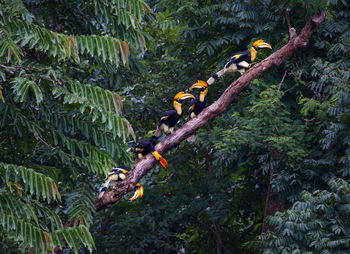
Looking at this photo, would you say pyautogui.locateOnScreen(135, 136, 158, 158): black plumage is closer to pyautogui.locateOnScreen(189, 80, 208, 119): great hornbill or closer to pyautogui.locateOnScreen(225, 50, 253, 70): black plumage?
pyautogui.locateOnScreen(189, 80, 208, 119): great hornbill

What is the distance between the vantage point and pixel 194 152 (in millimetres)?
9789

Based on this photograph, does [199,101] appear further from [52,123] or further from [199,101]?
[52,123]

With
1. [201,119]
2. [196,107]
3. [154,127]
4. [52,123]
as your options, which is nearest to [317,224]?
[201,119]

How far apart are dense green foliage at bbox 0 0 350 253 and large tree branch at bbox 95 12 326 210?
0.66ft

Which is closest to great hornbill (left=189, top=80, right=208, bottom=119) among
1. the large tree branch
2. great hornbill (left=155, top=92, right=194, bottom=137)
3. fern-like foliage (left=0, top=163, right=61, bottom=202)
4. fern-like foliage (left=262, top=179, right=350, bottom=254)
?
great hornbill (left=155, top=92, right=194, bottom=137)

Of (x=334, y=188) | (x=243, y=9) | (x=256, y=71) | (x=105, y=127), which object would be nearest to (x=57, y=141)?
(x=105, y=127)

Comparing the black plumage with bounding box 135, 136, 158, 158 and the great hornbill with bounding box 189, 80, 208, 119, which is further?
the great hornbill with bounding box 189, 80, 208, 119

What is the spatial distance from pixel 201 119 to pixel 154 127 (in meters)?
3.81

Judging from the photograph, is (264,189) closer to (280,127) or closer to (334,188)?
(280,127)

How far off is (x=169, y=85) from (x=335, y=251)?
4.66 m

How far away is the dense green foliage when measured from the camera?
574 centimetres

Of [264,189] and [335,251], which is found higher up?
[335,251]

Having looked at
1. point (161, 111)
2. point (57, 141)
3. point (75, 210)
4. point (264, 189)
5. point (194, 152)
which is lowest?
point (264, 189)

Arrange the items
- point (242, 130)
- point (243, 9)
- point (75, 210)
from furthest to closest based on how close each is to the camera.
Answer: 1. point (243, 9)
2. point (242, 130)
3. point (75, 210)
